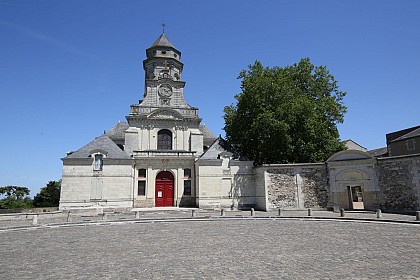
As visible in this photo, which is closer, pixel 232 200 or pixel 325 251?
pixel 325 251

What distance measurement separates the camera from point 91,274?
567 centimetres

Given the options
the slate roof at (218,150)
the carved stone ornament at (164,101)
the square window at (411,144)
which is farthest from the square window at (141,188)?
the square window at (411,144)

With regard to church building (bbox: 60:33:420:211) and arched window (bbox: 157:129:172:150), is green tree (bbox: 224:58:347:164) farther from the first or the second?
arched window (bbox: 157:129:172:150)

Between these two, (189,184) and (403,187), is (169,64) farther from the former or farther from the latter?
(403,187)

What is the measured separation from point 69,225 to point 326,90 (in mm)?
26278

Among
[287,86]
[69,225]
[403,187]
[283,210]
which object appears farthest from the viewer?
[287,86]

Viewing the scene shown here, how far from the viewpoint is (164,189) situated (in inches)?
1038

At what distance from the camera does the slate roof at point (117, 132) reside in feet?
100

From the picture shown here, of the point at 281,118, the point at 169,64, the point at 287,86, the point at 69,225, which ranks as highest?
the point at 169,64

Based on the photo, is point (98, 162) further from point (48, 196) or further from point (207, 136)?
point (207, 136)

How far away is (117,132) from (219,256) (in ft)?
89.4

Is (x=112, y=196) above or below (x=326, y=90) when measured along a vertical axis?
below

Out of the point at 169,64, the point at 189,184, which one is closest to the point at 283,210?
the point at 189,184

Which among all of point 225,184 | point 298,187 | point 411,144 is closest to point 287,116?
point 298,187
